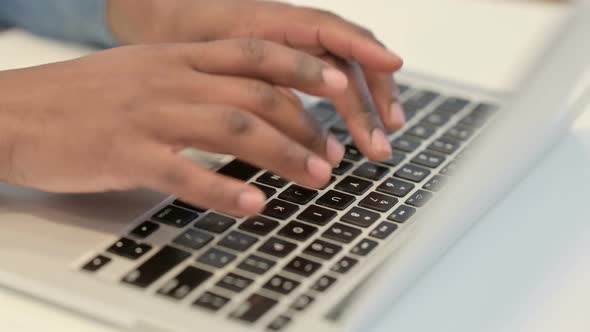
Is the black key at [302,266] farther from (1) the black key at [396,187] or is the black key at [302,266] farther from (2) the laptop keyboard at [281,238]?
(1) the black key at [396,187]

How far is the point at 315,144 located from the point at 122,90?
12 centimetres

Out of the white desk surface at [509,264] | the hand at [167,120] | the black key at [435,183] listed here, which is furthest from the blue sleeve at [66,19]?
the black key at [435,183]

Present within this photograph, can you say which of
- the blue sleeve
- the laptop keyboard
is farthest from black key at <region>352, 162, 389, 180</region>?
the blue sleeve

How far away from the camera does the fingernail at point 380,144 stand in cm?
58

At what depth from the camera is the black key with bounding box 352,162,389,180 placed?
0.59 meters

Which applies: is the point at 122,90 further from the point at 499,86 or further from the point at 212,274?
the point at 499,86

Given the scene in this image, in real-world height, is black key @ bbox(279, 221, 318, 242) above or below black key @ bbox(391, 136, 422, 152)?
above

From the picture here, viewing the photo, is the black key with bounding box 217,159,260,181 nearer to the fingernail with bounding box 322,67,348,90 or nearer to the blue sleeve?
the fingernail with bounding box 322,67,348,90

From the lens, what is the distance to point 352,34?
624mm

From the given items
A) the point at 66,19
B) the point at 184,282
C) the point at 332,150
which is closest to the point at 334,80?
the point at 332,150

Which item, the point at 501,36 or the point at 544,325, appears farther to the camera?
the point at 501,36

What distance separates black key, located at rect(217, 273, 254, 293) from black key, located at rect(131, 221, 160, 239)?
70mm

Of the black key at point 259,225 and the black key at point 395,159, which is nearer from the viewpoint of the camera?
the black key at point 259,225

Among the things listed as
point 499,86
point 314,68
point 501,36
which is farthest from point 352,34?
point 501,36
